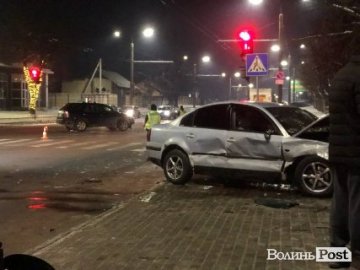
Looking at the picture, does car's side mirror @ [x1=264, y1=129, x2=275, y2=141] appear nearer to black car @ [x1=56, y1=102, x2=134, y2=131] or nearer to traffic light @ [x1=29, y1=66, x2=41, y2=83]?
black car @ [x1=56, y1=102, x2=134, y2=131]

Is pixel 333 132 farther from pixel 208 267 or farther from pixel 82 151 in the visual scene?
pixel 82 151

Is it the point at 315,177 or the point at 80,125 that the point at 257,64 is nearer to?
the point at 315,177

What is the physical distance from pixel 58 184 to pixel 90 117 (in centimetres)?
2034

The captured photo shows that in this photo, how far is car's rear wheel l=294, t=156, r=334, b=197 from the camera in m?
9.39

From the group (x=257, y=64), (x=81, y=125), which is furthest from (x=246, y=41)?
(x=81, y=125)

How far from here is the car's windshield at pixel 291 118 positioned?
1020 cm

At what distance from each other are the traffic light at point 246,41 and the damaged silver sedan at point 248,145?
287 inches

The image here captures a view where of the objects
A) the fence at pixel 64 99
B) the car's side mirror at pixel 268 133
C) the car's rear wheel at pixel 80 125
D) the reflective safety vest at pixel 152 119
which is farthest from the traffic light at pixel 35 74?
the car's side mirror at pixel 268 133

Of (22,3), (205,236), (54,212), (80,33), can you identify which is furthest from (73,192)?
(80,33)

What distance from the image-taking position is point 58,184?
1198cm

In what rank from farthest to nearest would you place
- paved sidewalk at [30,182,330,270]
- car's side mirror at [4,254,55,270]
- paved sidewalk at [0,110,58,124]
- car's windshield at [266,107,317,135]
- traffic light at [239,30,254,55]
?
Result: paved sidewalk at [0,110,58,124] → traffic light at [239,30,254,55] → car's windshield at [266,107,317,135] → paved sidewalk at [30,182,330,270] → car's side mirror at [4,254,55,270]

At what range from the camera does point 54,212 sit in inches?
360

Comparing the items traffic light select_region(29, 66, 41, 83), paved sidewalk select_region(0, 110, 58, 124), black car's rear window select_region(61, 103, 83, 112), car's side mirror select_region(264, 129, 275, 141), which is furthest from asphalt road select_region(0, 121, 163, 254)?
traffic light select_region(29, 66, 41, 83)

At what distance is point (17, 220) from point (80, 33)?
52.3m
